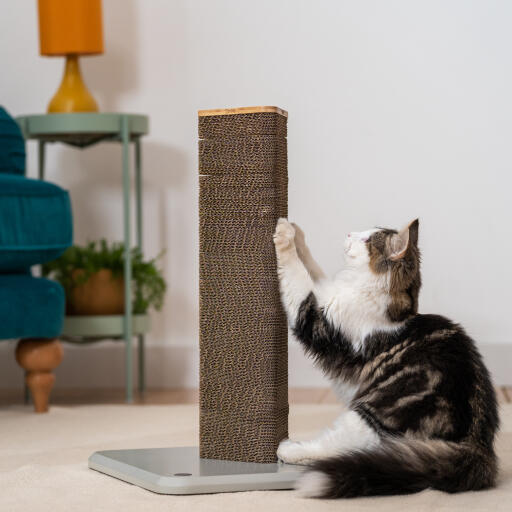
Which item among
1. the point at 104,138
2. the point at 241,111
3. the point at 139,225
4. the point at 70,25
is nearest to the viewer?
the point at 241,111

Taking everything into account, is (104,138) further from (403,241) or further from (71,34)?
(403,241)

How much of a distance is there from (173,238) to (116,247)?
0.27 m

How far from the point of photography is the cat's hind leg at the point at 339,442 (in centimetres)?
144

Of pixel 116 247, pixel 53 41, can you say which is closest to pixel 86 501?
pixel 116 247

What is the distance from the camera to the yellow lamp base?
9.21 ft

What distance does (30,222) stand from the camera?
2.32 metres

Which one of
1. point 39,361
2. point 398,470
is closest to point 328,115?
point 39,361

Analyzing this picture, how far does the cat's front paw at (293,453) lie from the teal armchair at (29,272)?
104 centimetres

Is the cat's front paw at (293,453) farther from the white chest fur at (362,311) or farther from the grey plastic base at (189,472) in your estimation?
the white chest fur at (362,311)

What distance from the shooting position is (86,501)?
1400mm

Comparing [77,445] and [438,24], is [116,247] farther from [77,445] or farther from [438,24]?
[438,24]

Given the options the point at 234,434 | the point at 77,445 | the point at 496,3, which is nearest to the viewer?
the point at 234,434

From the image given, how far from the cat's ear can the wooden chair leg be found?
1.27 m

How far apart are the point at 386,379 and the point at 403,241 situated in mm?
253
